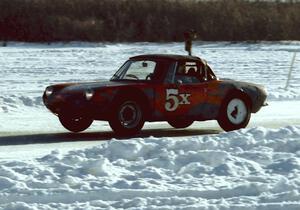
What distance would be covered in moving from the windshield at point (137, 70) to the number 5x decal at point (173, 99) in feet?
1.48

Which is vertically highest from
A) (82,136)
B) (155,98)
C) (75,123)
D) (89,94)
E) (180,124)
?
(89,94)

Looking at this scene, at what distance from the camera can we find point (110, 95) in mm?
15055

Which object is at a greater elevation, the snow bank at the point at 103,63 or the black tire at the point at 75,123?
the black tire at the point at 75,123

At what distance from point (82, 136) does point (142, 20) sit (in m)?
40.7

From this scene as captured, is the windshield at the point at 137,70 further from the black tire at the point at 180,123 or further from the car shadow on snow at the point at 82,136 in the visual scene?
the black tire at the point at 180,123

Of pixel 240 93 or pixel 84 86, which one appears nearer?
pixel 84 86

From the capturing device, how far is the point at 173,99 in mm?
15773

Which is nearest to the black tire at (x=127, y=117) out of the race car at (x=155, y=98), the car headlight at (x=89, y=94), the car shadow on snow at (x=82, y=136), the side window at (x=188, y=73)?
the race car at (x=155, y=98)

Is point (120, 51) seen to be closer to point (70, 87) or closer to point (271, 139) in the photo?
point (70, 87)

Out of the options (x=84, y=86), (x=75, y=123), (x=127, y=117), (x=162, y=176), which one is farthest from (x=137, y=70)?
(x=162, y=176)

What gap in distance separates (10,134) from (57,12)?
4235 cm

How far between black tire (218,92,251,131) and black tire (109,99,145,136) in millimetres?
1721

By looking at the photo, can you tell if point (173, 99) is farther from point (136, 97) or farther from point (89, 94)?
point (89, 94)

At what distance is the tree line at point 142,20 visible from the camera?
5306 centimetres
